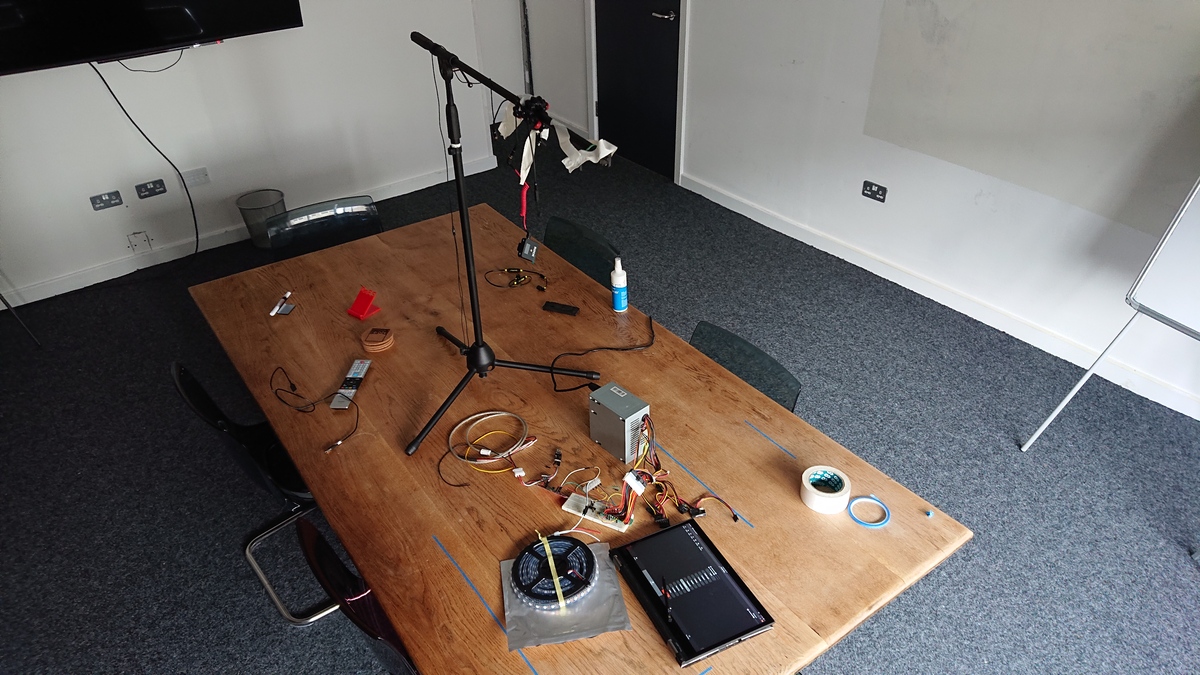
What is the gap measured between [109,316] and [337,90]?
1.84 m

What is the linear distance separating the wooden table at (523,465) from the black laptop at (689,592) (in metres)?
0.03

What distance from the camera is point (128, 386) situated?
325cm

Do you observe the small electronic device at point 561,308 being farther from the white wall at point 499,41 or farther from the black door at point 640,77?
the white wall at point 499,41

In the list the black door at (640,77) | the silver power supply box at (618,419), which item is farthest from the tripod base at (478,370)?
the black door at (640,77)

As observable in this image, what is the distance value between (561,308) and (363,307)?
26.0 inches

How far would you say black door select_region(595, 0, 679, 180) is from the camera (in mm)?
4523

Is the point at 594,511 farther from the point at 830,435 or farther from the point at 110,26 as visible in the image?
the point at 110,26

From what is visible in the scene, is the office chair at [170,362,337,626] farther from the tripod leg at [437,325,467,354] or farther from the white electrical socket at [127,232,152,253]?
the white electrical socket at [127,232,152,253]

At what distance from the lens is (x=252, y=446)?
2287mm

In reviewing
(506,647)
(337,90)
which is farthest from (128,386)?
(506,647)

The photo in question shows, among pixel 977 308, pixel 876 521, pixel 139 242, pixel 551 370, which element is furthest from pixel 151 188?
pixel 977 308

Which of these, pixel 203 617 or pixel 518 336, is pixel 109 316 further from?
pixel 518 336

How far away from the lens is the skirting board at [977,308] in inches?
116

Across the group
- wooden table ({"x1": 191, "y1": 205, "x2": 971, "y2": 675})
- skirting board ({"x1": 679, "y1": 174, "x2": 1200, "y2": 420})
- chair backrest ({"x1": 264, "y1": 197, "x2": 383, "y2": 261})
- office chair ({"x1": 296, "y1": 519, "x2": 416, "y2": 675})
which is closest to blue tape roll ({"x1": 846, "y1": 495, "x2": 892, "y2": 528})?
wooden table ({"x1": 191, "y1": 205, "x2": 971, "y2": 675})
